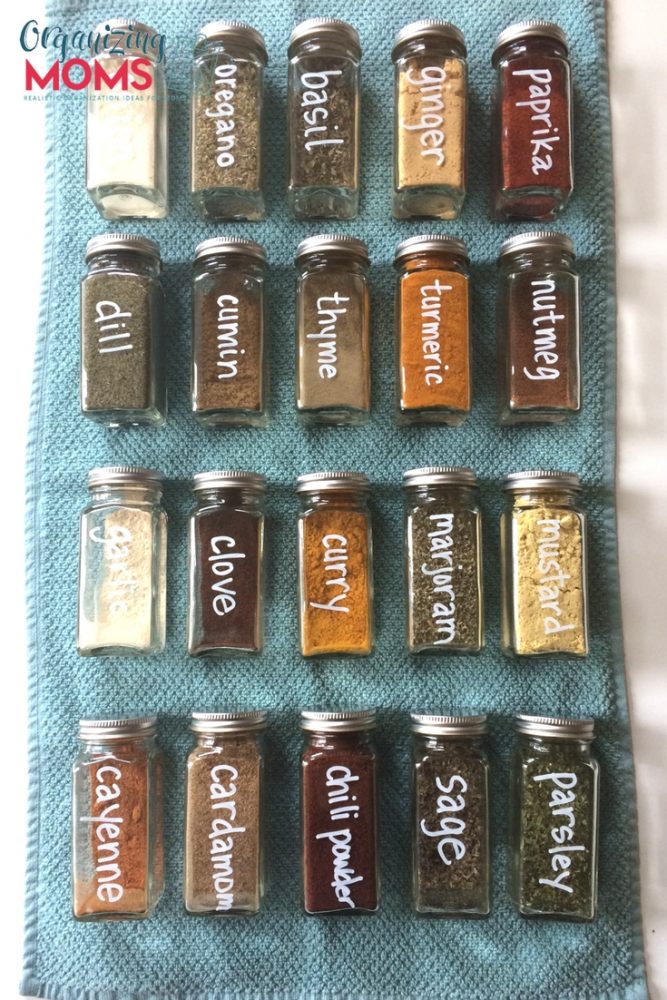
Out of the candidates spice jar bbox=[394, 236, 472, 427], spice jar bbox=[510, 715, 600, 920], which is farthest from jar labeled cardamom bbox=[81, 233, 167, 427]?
spice jar bbox=[510, 715, 600, 920]

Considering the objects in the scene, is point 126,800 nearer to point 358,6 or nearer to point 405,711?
point 405,711

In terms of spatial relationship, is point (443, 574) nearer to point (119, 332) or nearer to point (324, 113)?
point (119, 332)

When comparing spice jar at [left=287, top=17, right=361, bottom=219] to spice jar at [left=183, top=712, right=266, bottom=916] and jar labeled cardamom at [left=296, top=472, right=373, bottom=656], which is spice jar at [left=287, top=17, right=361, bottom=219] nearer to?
jar labeled cardamom at [left=296, top=472, right=373, bottom=656]

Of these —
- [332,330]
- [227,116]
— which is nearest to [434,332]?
[332,330]

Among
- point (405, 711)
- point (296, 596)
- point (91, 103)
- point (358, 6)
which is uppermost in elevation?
point (358, 6)

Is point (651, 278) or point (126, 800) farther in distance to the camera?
point (651, 278)

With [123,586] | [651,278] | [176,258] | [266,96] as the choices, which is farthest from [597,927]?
[266,96]

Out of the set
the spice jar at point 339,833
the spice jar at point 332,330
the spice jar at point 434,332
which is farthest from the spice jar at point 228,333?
the spice jar at point 339,833
